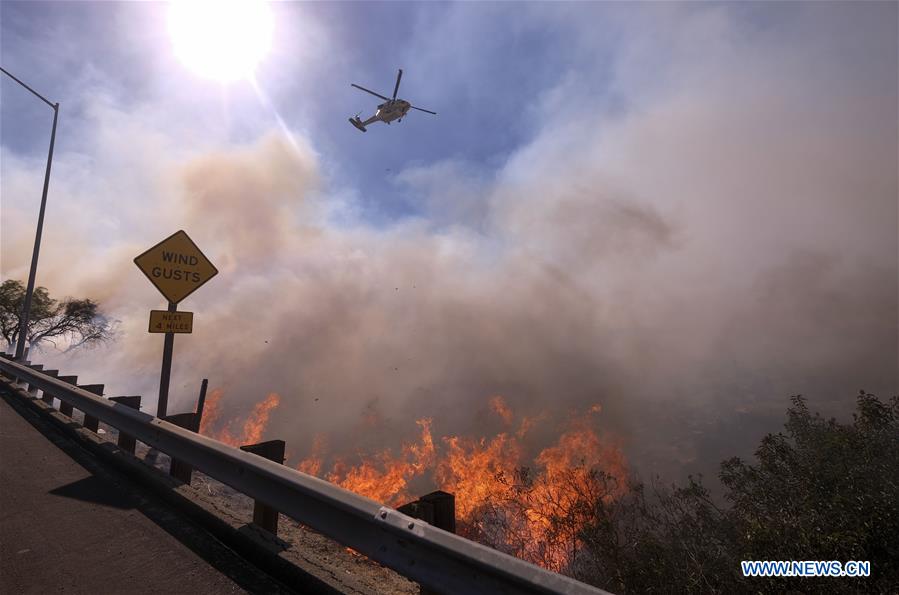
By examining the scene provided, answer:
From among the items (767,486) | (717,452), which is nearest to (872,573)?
(767,486)

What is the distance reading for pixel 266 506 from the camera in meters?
3.49

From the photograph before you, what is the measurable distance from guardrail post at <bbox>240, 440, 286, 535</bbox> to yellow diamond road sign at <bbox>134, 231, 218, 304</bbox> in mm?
4092

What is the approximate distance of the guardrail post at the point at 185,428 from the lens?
193 inches

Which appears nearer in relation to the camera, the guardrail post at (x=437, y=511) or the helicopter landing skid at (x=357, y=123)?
the guardrail post at (x=437, y=511)

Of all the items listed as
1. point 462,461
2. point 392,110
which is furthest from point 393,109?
point 462,461

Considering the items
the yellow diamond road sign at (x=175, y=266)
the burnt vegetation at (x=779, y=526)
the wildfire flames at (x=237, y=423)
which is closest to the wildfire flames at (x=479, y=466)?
the wildfire flames at (x=237, y=423)

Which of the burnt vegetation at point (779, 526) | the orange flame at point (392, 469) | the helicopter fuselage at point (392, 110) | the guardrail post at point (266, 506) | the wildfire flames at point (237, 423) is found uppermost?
the helicopter fuselage at point (392, 110)

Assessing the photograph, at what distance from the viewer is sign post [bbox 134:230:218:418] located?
246 inches

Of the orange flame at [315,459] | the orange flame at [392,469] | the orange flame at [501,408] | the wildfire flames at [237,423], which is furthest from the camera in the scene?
the orange flame at [501,408]

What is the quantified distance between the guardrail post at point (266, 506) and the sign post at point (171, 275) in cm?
346

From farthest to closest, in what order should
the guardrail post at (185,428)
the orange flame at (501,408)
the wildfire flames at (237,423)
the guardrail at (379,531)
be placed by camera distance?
the orange flame at (501,408), the wildfire flames at (237,423), the guardrail post at (185,428), the guardrail at (379,531)

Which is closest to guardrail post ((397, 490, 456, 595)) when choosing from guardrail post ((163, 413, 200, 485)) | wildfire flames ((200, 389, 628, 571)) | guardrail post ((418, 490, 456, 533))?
guardrail post ((418, 490, 456, 533))

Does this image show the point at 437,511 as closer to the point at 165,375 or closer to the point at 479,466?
the point at 165,375

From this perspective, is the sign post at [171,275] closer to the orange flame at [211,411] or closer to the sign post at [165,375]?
→ the sign post at [165,375]
